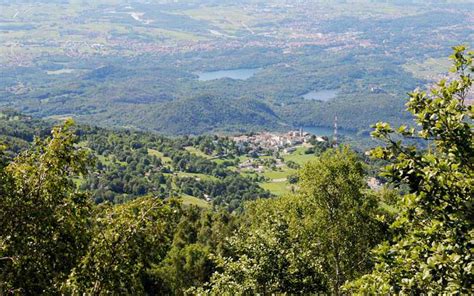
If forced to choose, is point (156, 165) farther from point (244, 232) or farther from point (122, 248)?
point (122, 248)

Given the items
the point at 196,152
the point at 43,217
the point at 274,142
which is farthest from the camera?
the point at 274,142

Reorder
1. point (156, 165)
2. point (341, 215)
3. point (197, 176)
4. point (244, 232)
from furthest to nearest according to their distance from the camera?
1. point (156, 165)
2. point (197, 176)
3. point (341, 215)
4. point (244, 232)

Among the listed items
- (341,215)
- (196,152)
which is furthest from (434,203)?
(196,152)

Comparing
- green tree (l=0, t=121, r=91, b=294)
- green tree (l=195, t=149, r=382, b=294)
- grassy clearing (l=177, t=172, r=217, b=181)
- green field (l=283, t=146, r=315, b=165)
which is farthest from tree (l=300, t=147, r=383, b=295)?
green field (l=283, t=146, r=315, b=165)

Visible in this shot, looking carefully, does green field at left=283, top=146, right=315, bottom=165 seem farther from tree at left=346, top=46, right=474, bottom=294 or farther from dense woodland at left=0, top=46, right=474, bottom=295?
tree at left=346, top=46, right=474, bottom=294

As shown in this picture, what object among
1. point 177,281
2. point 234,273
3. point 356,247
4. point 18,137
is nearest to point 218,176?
point 18,137

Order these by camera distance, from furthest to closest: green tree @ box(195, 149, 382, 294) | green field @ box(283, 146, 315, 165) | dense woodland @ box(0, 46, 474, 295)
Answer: green field @ box(283, 146, 315, 165) → green tree @ box(195, 149, 382, 294) → dense woodland @ box(0, 46, 474, 295)

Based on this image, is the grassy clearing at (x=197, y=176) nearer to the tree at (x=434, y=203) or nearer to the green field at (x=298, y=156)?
the green field at (x=298, y=156)
